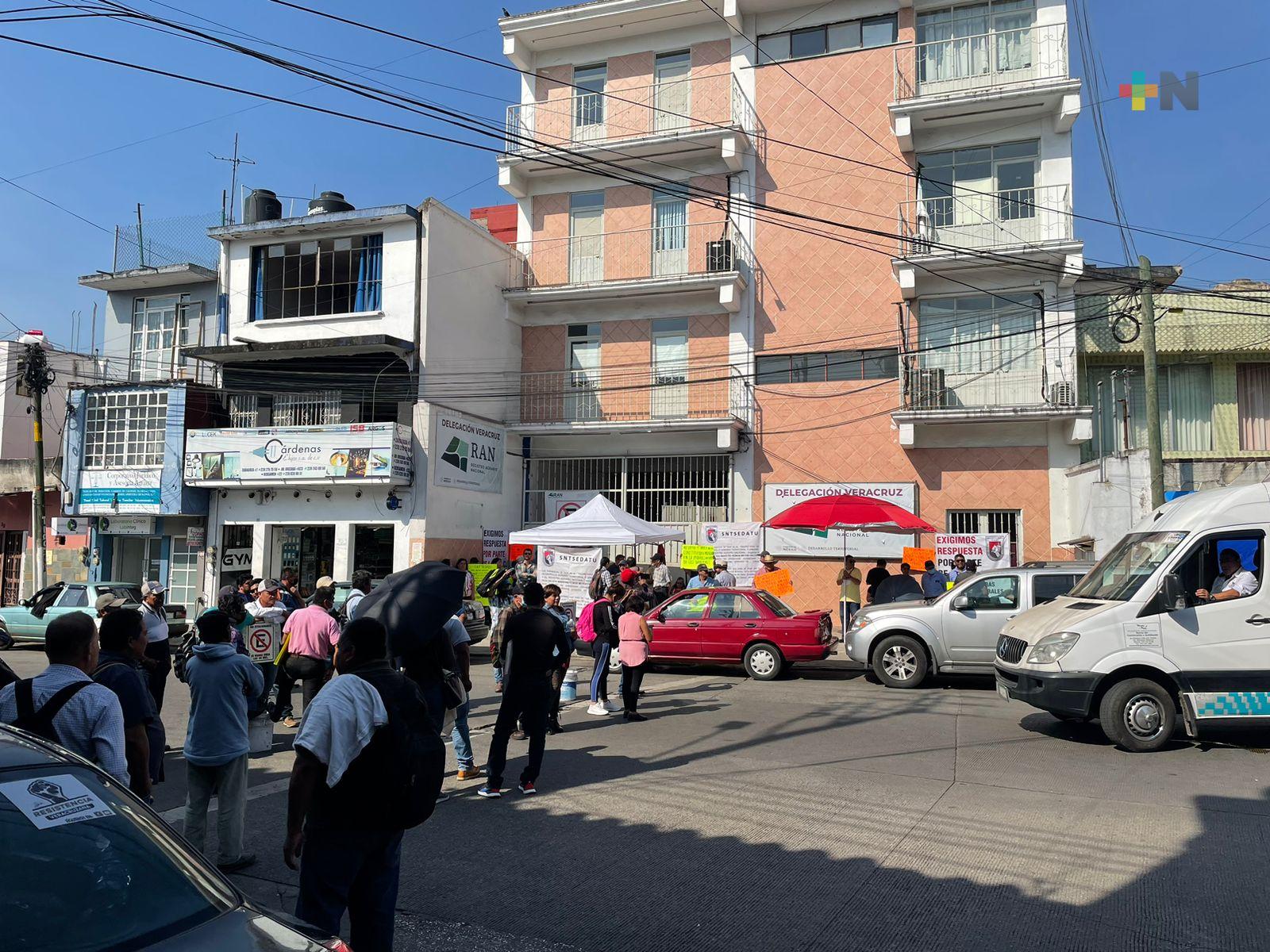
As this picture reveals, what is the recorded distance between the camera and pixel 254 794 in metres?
7.77

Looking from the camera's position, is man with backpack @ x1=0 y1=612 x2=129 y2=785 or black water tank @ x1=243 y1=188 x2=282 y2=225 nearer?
man with backpack @ x1=0 y1=612 x2=129 y2=785

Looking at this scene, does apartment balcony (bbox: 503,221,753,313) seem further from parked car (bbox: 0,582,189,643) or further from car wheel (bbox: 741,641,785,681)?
parked car (bbox: 0,582,189,643)

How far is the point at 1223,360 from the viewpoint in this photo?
2086cm

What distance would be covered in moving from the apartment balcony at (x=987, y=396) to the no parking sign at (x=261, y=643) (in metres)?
15.0

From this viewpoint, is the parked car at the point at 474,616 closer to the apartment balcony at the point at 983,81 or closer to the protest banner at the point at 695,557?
the protest banner at the point at 695,557

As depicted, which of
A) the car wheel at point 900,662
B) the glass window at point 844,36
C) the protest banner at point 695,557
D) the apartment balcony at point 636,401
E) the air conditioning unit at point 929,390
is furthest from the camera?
the apartment balcony at point 636,401

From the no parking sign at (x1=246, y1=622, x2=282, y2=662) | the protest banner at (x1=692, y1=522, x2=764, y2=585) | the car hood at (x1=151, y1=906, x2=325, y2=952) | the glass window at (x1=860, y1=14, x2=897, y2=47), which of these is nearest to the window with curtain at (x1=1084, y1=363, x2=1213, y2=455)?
the protest banner at (x1=692, y1=522, x2=764, y2=585)

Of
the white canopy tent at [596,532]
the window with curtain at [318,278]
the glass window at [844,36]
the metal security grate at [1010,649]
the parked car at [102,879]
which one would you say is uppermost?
the glass window at [844,36]

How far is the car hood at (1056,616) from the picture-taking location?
9.26 m

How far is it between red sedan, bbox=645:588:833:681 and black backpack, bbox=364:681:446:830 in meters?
11.1

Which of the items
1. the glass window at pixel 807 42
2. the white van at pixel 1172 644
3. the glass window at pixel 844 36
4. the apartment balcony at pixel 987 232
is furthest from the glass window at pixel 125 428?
the white van at pixel 1172 644

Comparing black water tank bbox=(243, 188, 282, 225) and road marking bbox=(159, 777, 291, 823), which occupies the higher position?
black water tank bbox=(243, 188, 282, 225)

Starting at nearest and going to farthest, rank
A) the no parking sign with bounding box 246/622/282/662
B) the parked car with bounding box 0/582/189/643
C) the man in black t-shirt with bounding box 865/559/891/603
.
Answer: the no parking sign with bounding box 246/622/282/662 < the man in black t-shirt with bounding box 865/559/891/603 < the parked car with bounding box 0/582/189/643

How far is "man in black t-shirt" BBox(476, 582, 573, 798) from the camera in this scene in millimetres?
7695
